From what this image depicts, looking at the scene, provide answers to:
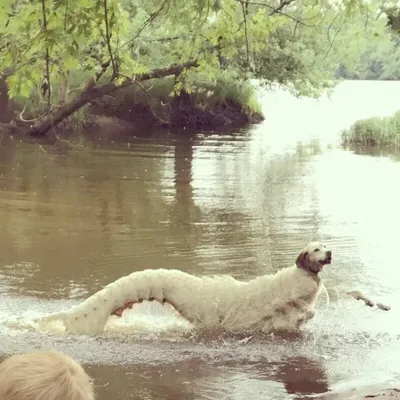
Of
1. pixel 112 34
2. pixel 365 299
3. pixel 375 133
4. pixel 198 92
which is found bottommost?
pixel 365 299

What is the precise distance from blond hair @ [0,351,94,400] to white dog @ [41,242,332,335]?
18.9 feet

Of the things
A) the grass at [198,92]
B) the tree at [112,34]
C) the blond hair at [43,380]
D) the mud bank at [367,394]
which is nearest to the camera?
the blond hair at [43,380]

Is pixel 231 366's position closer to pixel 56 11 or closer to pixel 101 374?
pixel 101 374

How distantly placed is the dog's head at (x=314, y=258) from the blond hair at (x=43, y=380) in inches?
249

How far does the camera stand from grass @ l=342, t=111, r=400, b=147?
3488cm

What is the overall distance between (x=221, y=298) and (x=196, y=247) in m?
4.41

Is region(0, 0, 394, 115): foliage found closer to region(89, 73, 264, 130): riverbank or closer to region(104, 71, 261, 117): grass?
region(104, 71, 261, 117): grass

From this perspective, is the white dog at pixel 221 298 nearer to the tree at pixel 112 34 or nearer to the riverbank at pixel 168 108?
the tree at pixel 112 34

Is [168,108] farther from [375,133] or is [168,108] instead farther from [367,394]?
[367,394]

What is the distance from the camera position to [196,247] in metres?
12.8

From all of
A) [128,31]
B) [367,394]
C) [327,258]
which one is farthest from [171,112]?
[367,394]

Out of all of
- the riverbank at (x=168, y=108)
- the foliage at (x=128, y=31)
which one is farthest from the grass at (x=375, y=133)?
the riverbank at (x=168, y=108)

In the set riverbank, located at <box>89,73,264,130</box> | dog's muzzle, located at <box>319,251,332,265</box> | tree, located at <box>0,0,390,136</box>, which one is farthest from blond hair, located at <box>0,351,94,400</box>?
riverbank, located at <box>89,73,264,130</box>

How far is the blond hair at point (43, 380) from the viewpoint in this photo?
7.36 ft
